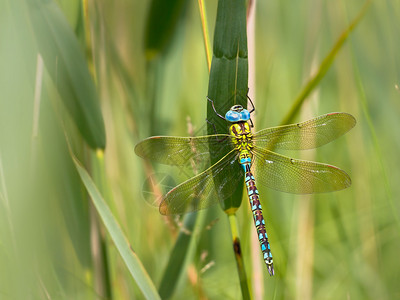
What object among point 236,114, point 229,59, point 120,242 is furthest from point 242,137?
point 120,242

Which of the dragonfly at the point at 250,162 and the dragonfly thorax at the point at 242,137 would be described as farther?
the dragonfly thorax at the point at 242,137

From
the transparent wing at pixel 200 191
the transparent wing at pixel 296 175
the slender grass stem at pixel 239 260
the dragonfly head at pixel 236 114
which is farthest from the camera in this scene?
the transparent wing at pixel 296 175

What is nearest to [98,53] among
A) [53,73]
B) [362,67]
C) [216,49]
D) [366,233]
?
[53,73]

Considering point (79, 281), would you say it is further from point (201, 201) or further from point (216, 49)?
point (216, 49)

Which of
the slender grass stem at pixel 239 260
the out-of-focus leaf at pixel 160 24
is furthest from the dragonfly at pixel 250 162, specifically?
the out-of-focus leaf at pixel 160 24

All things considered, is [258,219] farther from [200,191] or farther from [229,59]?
[229,59]

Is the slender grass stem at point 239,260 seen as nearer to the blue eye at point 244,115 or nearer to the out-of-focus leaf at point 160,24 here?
the blue eye at point 244,115
